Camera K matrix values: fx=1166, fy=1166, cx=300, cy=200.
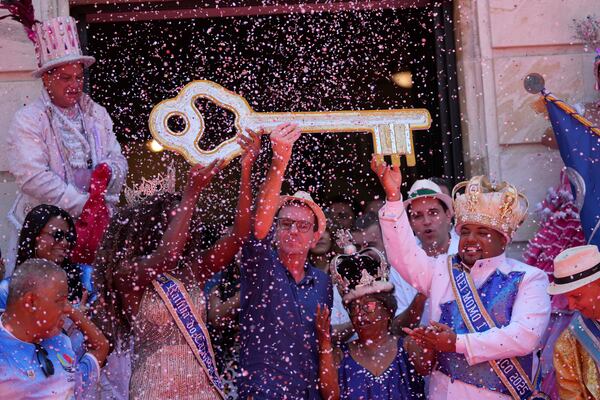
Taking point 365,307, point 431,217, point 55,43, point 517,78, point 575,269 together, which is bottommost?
point 365,307

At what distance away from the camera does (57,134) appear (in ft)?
23.6

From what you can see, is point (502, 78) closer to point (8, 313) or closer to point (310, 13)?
point (310, 13)

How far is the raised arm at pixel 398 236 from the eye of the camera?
6.06 metres

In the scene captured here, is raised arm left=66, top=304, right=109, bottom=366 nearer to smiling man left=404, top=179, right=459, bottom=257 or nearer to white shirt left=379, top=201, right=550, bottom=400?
white shirt left=379, top=201, right=550, bottom=400

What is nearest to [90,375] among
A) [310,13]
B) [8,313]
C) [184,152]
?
[8,313]

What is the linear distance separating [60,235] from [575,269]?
2.78m

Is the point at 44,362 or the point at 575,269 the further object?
the point at 575,269

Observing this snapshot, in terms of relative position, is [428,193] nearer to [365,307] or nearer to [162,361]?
[365,307]

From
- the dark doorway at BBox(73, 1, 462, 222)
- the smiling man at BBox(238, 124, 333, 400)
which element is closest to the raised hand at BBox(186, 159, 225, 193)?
the smiling man at BBox(238, 124, 333, 400)

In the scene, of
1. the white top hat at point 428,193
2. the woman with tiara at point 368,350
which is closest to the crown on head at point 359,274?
the woman with tiara at point 368,350

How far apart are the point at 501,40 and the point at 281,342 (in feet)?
11.0

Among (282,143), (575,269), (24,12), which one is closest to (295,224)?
(282,143)

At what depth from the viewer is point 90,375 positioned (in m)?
5.79

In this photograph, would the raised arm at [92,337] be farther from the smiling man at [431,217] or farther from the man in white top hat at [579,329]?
the man in white top hat at [579,329]
